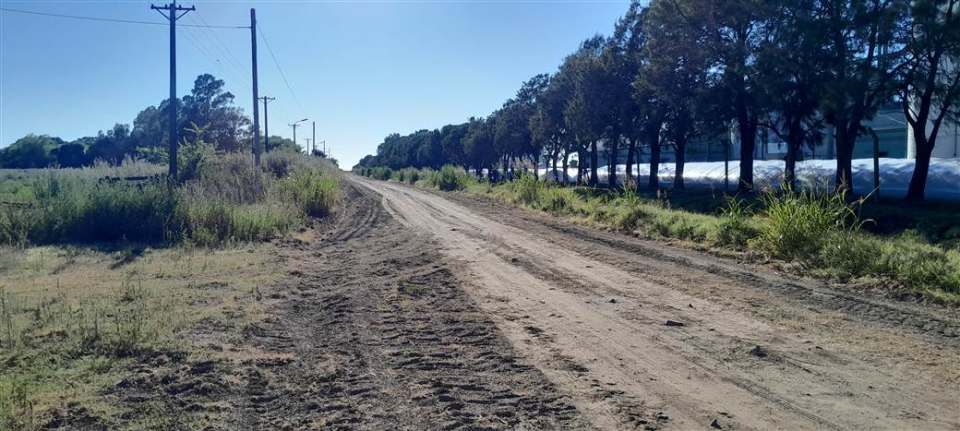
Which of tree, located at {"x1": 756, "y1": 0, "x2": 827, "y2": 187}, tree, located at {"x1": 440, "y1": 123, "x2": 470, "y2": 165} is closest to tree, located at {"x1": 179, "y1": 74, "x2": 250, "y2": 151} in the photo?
tree, located at {"x1": 440, "y1": 123, "x2": 470, "y2": 165}

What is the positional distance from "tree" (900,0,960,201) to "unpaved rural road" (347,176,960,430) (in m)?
11.9

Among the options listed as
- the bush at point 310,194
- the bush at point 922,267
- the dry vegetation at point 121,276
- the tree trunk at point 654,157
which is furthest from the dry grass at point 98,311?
the tree trunk at point 654,157

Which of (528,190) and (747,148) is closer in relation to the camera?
(747,148)

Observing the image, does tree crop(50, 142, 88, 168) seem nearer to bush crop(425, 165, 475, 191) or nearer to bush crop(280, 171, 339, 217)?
bush crop(425, 165, 475, 191)

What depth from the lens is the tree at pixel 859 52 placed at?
19.8 m

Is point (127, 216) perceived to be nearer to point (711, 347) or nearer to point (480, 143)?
point (711, 347)

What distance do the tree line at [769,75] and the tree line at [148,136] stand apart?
32792 mm

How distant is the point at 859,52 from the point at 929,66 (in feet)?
6.22

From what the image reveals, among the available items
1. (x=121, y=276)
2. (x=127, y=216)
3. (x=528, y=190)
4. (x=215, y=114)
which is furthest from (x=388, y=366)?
(x=215, y=114)

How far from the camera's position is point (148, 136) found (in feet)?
217

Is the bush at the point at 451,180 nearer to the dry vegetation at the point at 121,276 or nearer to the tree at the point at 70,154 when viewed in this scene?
the dry vegetation at the point at 121,276

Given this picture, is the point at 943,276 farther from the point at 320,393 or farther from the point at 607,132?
the point at 607,132

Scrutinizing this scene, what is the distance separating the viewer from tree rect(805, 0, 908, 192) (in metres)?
19.8

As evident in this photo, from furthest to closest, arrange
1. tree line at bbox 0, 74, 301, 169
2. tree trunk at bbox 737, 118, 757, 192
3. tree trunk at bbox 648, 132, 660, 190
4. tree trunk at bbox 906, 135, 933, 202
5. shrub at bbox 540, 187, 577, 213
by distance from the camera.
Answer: tree line at bbox 0, 74, 301, 169
tree trunk at bbox 648, 132, 660, 190
tree trunk at bbox 737, 118, 757, 192
shrub at bbox 540, 187, 577, 213
tree trunk at bbox 906, 135, 933, 202
